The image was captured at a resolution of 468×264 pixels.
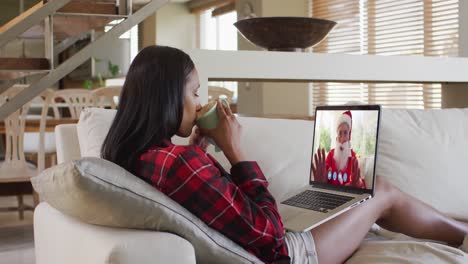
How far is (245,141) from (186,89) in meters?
0.51

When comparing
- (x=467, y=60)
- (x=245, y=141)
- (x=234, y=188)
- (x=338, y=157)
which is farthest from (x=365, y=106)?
(x=467, y=60)

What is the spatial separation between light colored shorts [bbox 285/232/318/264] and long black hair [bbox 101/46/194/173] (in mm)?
430

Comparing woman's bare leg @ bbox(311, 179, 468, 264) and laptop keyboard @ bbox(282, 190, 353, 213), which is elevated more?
laptop keyboard @ bbox(282, 190, 353, 213)

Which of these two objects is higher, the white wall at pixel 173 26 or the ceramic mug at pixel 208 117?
the white wall at pixel 173 26

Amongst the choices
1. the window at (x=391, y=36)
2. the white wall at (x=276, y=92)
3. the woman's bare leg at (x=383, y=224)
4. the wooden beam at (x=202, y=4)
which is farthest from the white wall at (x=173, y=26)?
the woman's bare leg at (x=383, y=224)

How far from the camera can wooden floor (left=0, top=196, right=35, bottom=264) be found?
12.3 feet

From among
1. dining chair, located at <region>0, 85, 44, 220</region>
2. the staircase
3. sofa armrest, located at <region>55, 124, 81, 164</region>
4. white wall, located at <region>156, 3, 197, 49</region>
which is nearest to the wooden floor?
dining chair, located at <region>0, 85, 44, 220</region>

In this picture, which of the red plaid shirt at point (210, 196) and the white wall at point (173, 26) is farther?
the white wall at point (173, 26)

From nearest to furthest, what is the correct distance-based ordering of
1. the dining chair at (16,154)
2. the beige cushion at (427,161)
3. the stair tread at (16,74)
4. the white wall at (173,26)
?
1. the beige cushion at (427,161)
2. the stair tread at (16,74)
3. the dining chair at (16,154)
4. the white wall at (173,26)

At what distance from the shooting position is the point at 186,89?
172cm

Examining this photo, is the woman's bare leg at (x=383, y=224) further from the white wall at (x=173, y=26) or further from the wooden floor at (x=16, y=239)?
the white wall at (x=173, y=26)

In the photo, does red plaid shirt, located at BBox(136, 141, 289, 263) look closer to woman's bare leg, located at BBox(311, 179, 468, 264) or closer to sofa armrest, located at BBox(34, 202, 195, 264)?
sofa armrest, located at BBox(34, 202, 195, 264)

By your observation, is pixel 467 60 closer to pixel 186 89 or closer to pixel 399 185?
pixel 399 185

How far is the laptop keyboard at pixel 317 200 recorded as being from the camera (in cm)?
189
